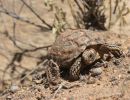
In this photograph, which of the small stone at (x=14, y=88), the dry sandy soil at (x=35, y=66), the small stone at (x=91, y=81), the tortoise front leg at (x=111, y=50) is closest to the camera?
the dry sandy soil at (x=35, y=66)

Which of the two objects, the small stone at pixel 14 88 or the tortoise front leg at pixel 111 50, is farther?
the small stone at pixel 14 88

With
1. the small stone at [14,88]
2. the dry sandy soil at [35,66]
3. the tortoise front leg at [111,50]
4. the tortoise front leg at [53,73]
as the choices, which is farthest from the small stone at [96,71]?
the small stone at [14,88]

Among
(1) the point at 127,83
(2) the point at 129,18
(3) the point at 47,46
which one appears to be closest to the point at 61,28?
(3) the point at 47,46

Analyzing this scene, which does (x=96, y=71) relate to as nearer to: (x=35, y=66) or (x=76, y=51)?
(x=76, y=51)

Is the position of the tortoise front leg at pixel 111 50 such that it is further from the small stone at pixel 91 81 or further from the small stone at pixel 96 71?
the small stone at pixel 91 81

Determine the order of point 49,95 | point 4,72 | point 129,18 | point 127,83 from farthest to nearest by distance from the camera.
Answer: point 4,72
point 129,18
point 49,95
point 127,83

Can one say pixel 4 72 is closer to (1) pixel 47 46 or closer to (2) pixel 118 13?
(1) pixel 47 46

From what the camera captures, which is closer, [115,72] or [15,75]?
[115,72]
